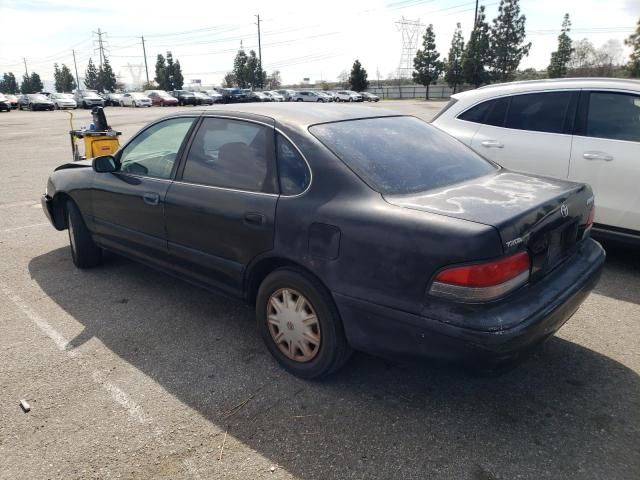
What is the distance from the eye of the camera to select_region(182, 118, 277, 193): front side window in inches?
120

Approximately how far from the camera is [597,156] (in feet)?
14.8

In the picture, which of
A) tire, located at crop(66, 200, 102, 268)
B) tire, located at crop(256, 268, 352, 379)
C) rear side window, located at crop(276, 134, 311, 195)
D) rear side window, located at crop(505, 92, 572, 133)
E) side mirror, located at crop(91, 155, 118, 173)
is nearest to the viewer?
tire, located at crop(256, 268, 352, 379)

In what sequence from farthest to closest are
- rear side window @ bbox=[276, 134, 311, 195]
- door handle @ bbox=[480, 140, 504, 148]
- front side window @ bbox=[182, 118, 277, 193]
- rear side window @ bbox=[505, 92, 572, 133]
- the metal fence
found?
the metal fence
door handle @ bbox=[480, 140, 504, 148]
rear side window @ bbox=[505, 92, 572, 133]
front side window @ bbox=[182, 118, 277, 193]
rear side window @ bbox=[276, 134, 311, 195]

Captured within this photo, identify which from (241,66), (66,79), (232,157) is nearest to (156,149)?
(232,157)

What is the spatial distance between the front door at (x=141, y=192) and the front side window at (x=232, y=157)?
0.23 m

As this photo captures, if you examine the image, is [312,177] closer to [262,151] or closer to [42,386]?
[262,151]

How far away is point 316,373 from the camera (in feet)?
9.44

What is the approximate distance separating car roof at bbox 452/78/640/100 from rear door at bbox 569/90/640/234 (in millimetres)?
81

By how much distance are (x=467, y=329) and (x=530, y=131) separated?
347 centimetres

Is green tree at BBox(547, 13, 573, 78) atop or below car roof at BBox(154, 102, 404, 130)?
atop

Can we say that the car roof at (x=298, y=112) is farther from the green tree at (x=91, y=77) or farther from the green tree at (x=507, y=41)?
the green tree at (x=91, y=77)

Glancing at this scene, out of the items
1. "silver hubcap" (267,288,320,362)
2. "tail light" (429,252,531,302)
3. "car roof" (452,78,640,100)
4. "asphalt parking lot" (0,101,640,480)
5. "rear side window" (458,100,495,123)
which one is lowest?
"asphalt parking lot" (0,101,640,480)

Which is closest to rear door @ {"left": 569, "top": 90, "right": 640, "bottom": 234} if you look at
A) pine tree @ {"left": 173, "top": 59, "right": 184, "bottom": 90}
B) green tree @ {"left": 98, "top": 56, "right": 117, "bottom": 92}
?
pine tree @ {"left": 173, "top": 59, "right": 184, "bottom": 90}

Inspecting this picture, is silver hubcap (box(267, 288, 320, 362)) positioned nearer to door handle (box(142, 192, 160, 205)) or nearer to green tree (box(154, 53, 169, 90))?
door handle (box(142, 192, 160, 205))
